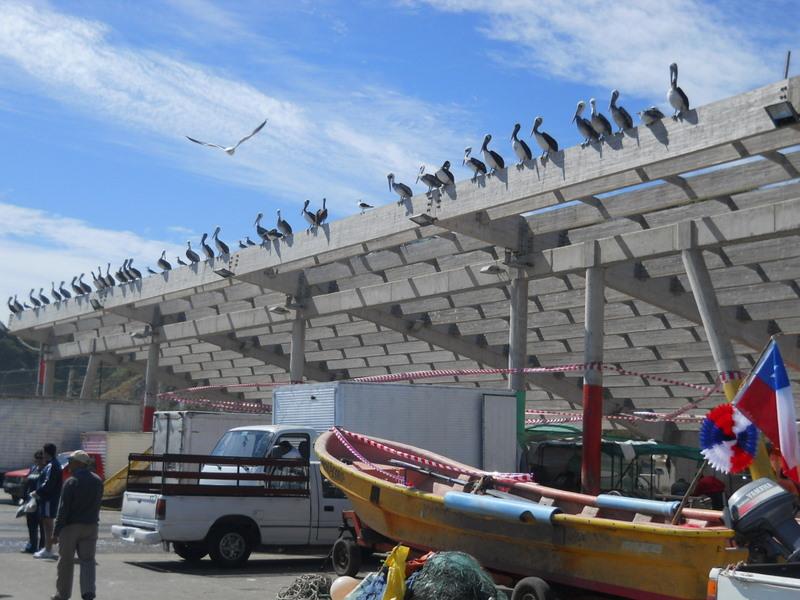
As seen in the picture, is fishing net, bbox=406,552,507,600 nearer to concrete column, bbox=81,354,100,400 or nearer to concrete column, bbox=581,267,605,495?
concrete column, bbox=581,267,605,495

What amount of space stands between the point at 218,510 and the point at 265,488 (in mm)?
735

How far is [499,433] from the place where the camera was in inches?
666

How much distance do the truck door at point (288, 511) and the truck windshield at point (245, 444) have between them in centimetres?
74

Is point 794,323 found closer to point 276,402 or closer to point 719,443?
point 276,402

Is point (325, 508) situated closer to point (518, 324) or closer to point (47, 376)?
point (518, 324)

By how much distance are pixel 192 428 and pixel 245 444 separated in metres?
5.76

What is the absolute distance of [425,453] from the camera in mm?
12852

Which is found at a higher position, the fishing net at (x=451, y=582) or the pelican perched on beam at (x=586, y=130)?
the pelican perched on beam at (x=586, y=130)

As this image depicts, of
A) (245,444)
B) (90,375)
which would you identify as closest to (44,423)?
(245,444)

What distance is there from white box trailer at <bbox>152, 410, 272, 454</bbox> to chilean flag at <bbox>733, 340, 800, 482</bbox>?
43.7ft

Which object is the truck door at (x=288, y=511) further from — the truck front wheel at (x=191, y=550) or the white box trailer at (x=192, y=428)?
the white box trailer at (x=192, y=428)

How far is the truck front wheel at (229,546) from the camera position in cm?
1347

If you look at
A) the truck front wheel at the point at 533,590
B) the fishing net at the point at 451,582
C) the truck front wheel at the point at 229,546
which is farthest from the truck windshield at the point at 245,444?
the fishing net at the point at 451,582

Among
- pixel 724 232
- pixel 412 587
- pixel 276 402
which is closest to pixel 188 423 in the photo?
pixel 276 402
